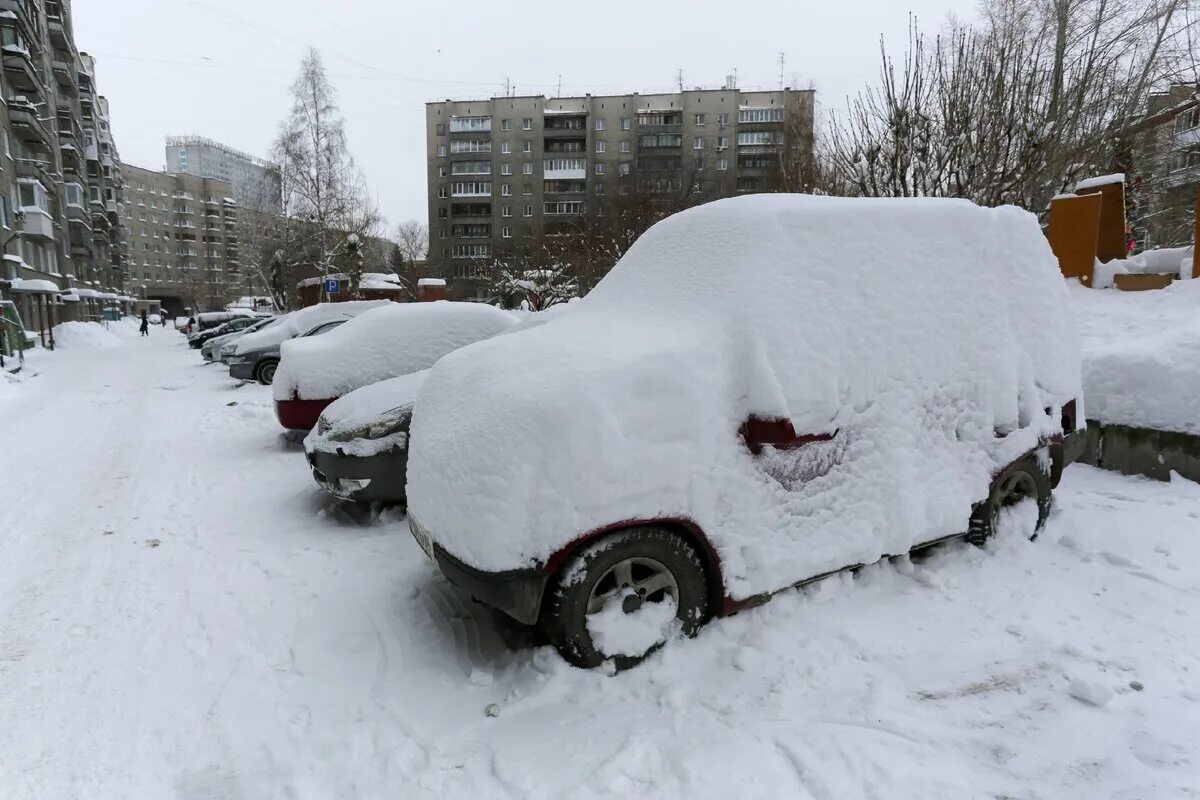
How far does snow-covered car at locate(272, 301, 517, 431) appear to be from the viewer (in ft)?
23.9

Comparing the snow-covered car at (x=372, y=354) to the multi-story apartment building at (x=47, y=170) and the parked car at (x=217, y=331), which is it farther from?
the multi-story apartment building at (x=47, y=170)

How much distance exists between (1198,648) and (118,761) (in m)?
4.59

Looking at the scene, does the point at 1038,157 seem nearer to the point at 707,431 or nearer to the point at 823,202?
the point at 823,202

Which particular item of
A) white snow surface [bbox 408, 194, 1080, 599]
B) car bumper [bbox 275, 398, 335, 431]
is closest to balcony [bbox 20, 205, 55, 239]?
car bumper [bbox 275, 398, 335, 431]

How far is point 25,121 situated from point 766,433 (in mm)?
45074

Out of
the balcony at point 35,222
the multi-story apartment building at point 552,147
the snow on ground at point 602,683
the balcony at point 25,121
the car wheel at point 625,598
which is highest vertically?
the multi-story apartment building at point 552,147

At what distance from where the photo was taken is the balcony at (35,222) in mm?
32719

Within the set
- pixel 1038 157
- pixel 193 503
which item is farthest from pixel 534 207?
pixel 193 503

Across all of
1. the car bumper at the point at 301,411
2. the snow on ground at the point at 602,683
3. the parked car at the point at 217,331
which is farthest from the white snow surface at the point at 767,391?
the parked car at the point at 217,331

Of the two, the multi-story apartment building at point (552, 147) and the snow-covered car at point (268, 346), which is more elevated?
the multi-story apartment building at point (552, 147)

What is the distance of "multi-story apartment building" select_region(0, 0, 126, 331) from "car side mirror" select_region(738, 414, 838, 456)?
32839 millimetres

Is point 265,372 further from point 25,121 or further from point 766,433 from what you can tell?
point 25,121

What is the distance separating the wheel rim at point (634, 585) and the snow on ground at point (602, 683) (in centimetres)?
26

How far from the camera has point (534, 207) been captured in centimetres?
7012
